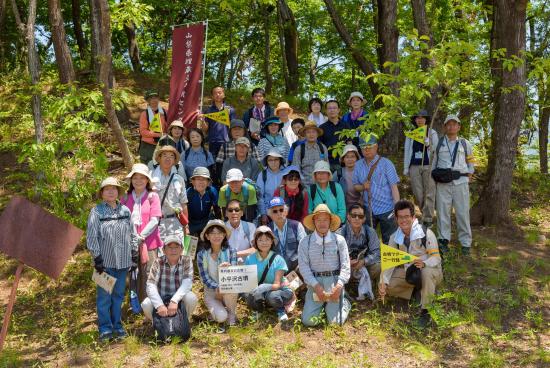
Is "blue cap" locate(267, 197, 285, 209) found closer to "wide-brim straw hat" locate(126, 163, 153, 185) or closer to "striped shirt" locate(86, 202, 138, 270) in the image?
"wide-brim straw hat" locate(126, 163, 153, 185)

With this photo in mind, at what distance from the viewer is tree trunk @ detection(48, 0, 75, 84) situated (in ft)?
34.8

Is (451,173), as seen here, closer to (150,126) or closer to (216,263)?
(216,263)

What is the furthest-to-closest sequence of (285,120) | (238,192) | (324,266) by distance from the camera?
(285,120), (238,192), (324,266)

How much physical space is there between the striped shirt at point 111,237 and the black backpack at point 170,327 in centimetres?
80

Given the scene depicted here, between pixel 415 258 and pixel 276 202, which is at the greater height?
pixel 276 202

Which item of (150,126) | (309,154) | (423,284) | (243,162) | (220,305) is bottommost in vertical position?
(220,305)

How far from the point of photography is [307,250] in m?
6.63

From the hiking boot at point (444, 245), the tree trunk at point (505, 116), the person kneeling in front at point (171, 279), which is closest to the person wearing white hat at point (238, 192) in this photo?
the person kneeling in front at point (171, 279)

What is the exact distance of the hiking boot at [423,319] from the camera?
644 cm

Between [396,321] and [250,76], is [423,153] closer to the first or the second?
[396,321]

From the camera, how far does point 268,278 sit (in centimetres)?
673

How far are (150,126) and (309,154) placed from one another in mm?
2809

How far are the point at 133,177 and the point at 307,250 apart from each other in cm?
242

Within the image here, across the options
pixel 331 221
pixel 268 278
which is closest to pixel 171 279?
pixel 268 278
